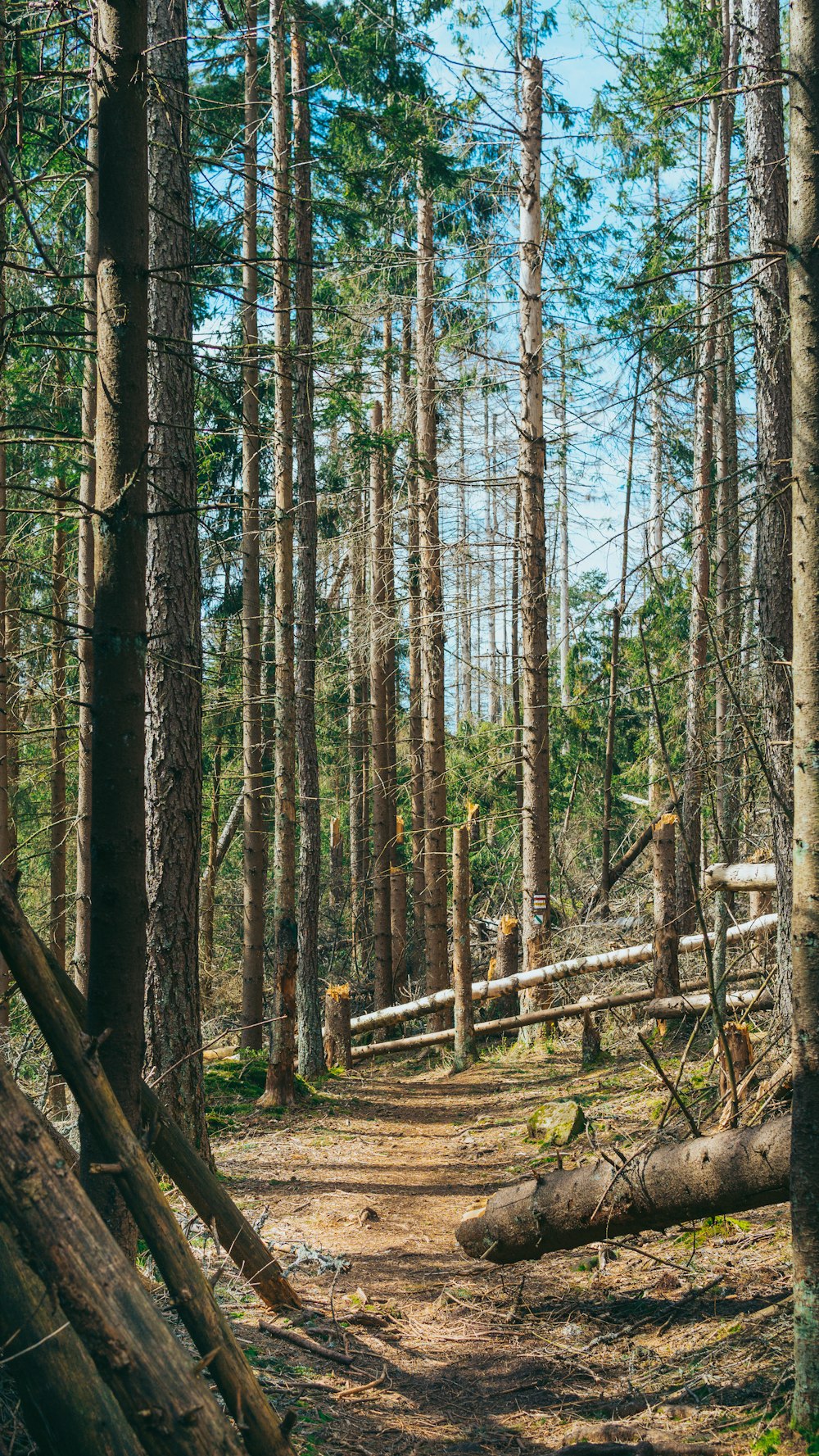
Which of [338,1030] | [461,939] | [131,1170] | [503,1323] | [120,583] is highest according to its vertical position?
[120,583]

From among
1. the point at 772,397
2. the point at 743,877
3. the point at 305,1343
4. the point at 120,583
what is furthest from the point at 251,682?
the point at 120,583

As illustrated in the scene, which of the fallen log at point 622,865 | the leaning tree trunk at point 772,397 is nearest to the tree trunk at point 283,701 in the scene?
the fallen log at point 622,865

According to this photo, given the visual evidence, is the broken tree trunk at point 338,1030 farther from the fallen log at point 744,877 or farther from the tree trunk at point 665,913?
the fallen log at point 744,877

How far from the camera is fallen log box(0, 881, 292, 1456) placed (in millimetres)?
3270

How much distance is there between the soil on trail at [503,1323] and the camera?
419 centimetres

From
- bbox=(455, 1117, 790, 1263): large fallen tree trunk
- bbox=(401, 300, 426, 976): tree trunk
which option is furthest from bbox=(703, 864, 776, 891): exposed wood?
bbox=(401, 300, 426, 976): tree trunk

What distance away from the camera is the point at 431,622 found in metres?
16.1

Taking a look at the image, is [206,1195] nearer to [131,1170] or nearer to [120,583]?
[131,1170]

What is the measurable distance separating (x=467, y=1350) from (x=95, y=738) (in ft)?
11.8

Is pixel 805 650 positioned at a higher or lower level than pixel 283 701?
lower

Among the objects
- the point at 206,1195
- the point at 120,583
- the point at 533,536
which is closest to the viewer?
the point at 120,583

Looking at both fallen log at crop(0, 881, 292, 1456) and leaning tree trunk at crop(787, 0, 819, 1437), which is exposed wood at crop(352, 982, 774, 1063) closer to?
leaning tree trunk at crop(787, 0, 819, 1437)

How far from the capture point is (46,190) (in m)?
9.21

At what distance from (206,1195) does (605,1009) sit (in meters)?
8.21
